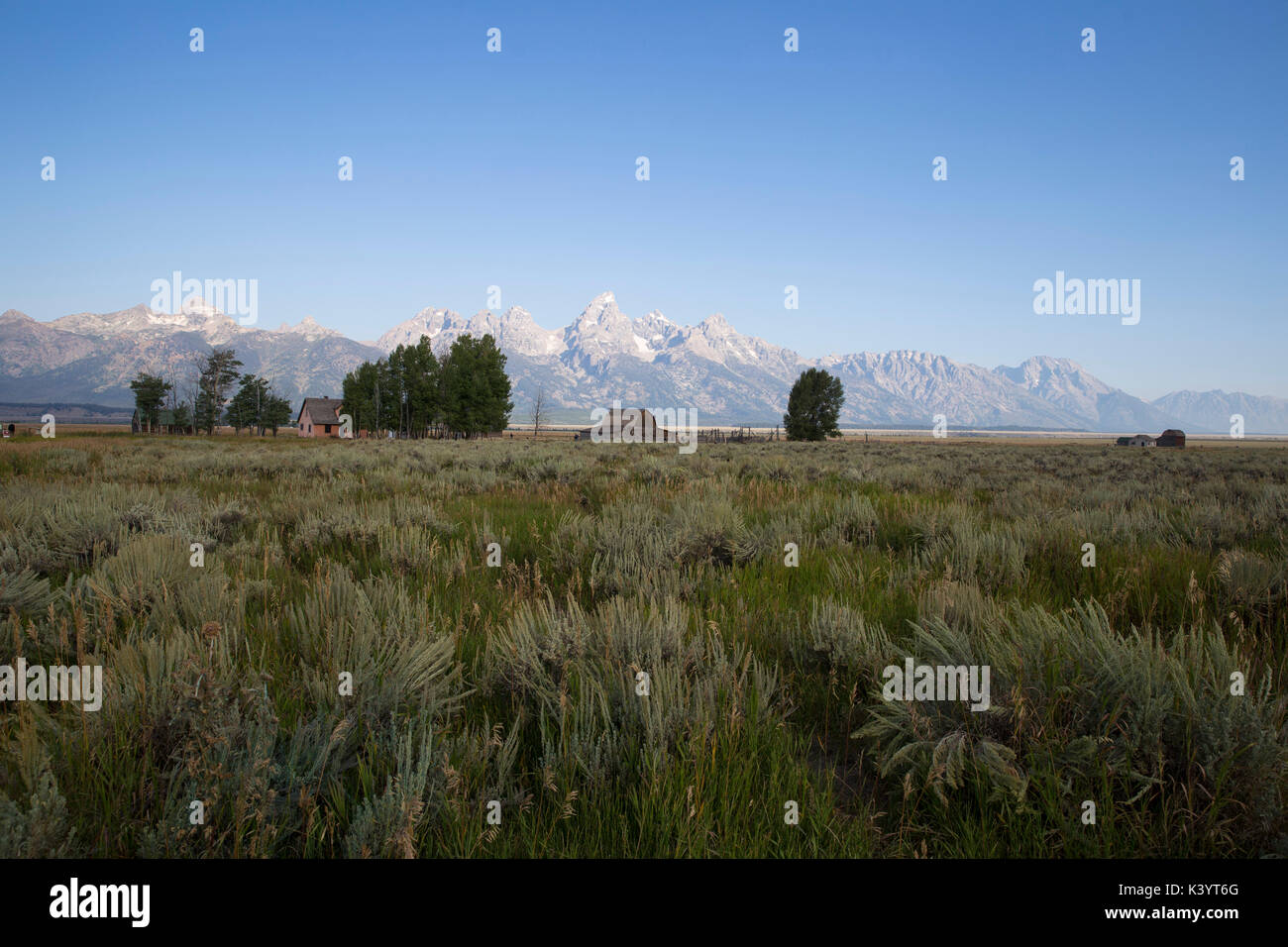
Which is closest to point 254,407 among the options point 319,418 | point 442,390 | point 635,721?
point 319,418

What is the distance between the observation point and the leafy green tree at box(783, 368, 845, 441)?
264 ft

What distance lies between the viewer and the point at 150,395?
3681 inches

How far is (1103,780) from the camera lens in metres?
1.78

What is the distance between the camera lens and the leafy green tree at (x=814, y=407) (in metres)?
80.6

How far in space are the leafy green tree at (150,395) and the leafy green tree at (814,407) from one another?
333 feet

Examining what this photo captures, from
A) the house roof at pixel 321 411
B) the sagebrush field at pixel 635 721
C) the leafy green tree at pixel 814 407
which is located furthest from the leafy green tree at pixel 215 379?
the sagebrush field at pixel 635 721

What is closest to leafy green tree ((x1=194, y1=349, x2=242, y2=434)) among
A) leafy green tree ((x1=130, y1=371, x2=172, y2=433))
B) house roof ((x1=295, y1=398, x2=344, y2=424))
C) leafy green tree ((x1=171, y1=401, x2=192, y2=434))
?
leafy green tree ((x1=171, y1=401, x2=192, y2=434))

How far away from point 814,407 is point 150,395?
10651 cm
